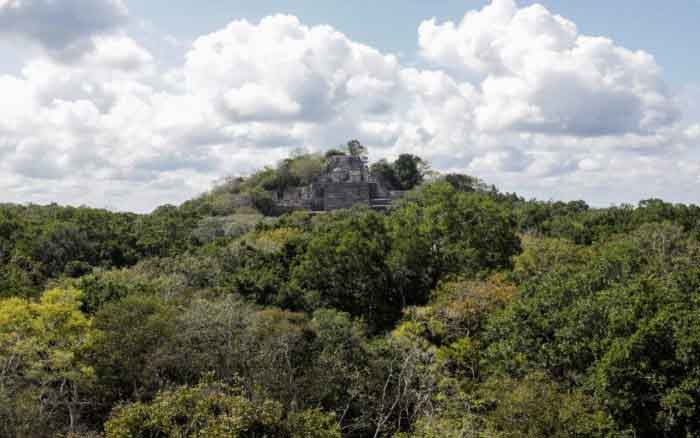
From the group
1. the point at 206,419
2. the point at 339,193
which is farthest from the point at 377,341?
the point at 339,193

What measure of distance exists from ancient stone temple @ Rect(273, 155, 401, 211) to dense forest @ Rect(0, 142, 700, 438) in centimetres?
2973

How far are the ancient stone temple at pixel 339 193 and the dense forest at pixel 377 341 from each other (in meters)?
29.7

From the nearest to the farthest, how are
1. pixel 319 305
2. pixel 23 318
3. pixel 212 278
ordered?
pixel 23 318
pixel 319 305
pixel 212 278

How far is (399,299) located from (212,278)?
8.40 metres

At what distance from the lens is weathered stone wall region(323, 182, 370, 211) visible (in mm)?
61156

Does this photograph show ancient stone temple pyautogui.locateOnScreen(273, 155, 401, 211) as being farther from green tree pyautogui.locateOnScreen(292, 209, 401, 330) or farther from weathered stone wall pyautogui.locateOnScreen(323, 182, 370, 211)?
green tree pyautogui.locateOnScreen(292, 209, 401, 330)

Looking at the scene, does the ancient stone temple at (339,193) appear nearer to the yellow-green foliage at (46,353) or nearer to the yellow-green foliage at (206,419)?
the yellow-green foliage at (46,353)

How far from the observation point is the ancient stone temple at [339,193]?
61.3 metres

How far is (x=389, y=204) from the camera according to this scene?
60625mm

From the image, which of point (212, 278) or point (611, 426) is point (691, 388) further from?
point (212, 278)

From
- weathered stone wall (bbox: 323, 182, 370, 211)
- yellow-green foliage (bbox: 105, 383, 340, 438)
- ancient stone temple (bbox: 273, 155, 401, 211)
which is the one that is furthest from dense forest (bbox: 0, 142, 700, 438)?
ancient stone temple (bbox: 273, 155, 401, 211)

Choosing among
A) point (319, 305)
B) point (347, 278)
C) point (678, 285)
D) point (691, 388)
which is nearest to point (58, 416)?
point (319, 305)

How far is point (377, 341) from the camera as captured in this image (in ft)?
67.8

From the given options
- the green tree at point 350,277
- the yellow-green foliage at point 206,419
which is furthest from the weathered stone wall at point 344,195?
the yellow-green foliage at point 206,419
